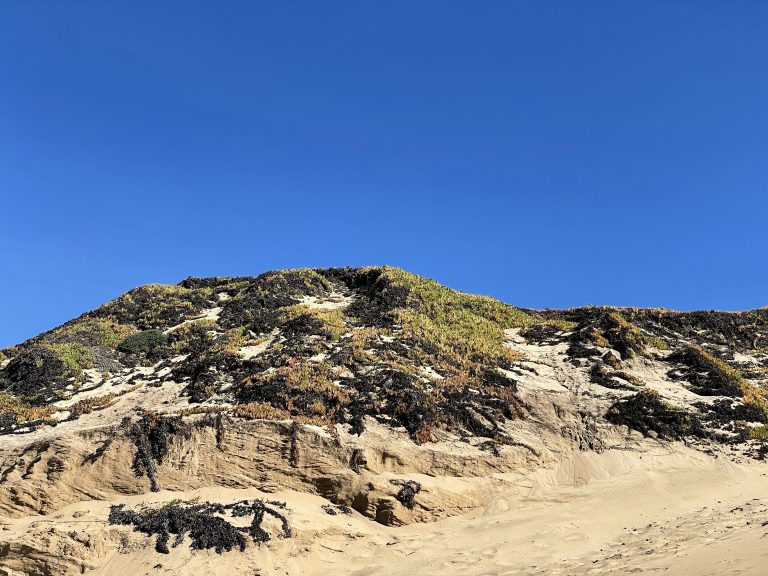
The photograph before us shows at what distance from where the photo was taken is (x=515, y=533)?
575 inches

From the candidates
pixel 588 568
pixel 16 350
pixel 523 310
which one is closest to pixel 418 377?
pixel 588 568

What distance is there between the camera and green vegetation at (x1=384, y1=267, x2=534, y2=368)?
23875 mm

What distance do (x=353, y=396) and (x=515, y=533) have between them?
22.3 ft

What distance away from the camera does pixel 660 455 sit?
18266 millimetres

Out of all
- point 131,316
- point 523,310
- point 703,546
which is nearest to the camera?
point 703,546

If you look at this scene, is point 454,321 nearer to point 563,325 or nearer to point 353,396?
point 563,325

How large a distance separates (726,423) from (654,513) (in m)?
6.73

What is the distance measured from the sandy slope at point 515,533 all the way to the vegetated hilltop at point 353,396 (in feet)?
1.82

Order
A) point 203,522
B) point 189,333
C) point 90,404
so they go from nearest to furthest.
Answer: point 203,522 < point 90,404 < point 189,333

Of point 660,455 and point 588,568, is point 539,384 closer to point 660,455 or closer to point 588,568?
point 660,455

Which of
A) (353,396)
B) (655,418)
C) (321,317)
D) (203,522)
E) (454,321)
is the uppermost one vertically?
(321,317)

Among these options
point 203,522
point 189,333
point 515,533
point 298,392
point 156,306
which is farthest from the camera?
point 156,306

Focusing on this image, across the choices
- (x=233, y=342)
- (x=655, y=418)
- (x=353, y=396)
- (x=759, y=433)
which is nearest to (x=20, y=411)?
(x=233, y=342)

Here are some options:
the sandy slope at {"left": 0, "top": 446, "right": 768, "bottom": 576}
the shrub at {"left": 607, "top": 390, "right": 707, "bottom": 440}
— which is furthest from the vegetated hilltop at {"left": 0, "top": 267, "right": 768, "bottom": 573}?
the sandy slope at {"left": 0, "top": 446, "right": 768, "bottom": 576}
